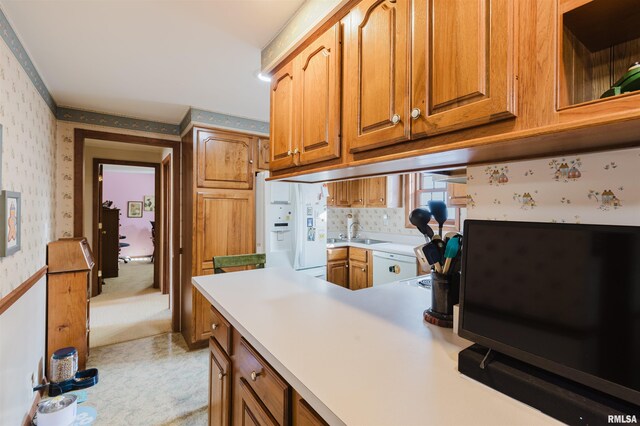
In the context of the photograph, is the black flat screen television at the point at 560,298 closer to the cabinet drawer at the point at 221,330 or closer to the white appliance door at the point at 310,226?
the cabinet drawer at the point at 221,330

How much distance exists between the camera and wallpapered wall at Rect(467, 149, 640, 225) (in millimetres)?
776

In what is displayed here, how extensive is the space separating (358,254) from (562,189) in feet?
10.8

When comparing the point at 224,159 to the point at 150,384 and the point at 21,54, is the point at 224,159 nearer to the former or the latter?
the point at 21,54

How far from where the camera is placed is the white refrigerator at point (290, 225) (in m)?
3.24

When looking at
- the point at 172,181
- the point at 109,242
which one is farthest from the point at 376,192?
the point at 109,242

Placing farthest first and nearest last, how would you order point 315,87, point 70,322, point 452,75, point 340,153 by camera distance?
point 70,322, point 315,87, point 340,153, point 452,75

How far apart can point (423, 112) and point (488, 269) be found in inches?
19.6

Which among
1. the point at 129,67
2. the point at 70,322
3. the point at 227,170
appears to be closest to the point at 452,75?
the point at 129,67

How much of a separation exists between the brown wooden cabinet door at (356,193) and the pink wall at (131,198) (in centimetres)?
633

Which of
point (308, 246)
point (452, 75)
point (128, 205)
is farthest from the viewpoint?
point (128, 205)

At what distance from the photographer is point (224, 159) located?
10.4 ft

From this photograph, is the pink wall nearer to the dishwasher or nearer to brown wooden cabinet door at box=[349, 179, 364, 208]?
brown wooden cabinet door at box=[349, 179, 364, 208]

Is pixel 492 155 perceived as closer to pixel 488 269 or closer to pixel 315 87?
pixel 488 269

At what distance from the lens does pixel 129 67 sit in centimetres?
215
